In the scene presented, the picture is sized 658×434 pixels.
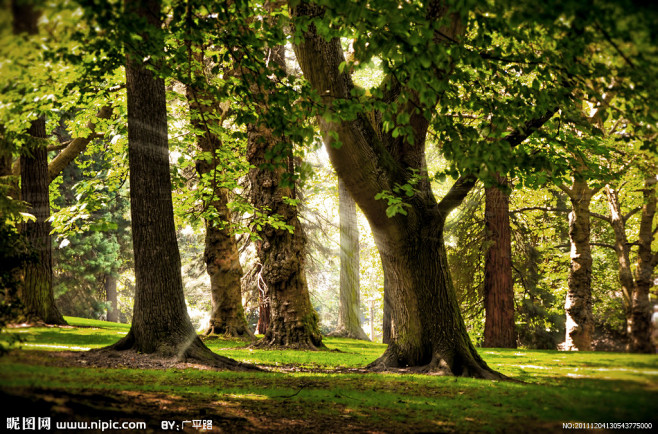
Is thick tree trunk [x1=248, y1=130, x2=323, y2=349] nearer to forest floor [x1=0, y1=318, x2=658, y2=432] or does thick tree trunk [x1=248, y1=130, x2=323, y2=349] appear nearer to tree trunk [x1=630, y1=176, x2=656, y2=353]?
forest floor [x1=0, y1=318, x2=658, y2=432]

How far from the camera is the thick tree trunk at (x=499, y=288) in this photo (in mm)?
14219

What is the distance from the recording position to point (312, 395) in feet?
19.3

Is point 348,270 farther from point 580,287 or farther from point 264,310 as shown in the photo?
point 580,287

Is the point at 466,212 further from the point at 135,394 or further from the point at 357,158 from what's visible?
the point at 135,394

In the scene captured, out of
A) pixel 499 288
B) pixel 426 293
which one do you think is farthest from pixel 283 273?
pixel 499 288

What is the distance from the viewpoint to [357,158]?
6895mm

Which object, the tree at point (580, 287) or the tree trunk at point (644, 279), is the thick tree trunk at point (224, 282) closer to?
the tree at point (580, 287)

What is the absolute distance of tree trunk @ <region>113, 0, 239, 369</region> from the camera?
24.5 ft

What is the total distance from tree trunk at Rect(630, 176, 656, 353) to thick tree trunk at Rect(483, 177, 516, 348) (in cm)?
1138

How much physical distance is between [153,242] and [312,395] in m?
3.67

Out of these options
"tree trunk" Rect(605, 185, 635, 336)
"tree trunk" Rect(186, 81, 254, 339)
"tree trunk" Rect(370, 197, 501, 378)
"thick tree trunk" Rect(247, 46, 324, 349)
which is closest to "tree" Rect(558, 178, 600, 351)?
"tree trunk" Rect(605, 185, 635, 336)

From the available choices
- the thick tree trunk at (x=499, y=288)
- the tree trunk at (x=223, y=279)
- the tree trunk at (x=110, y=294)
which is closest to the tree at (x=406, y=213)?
the thick tree trunk at (x=499, y=288)

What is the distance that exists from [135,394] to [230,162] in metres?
7.87

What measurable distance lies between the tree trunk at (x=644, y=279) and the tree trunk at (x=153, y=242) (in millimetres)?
6056
